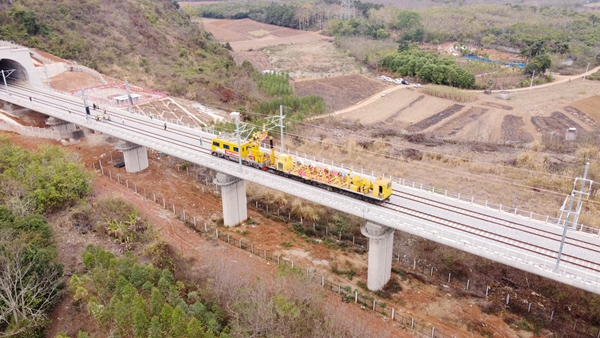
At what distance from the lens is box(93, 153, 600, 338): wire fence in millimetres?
30953

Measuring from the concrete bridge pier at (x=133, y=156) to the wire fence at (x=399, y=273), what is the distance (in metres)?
2.96

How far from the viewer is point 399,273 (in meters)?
36.7

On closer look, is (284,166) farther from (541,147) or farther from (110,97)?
(110,97)

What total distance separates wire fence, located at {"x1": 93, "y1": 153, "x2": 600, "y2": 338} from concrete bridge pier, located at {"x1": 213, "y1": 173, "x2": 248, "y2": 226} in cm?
197

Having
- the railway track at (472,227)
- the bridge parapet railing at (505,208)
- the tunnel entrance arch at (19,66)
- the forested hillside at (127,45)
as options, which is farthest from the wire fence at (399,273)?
the forested hillside at (127,45)

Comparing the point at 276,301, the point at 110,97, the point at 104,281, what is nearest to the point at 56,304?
the point at 104,281

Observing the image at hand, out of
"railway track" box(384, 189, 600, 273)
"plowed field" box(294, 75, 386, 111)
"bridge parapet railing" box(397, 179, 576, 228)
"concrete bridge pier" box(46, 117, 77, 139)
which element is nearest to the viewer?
"railway track" box(384, 189, 600, 273)

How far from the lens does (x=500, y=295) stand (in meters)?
34.0

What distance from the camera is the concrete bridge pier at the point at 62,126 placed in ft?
193

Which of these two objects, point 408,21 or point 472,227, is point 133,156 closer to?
point 472,227

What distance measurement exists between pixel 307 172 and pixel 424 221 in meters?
10.8

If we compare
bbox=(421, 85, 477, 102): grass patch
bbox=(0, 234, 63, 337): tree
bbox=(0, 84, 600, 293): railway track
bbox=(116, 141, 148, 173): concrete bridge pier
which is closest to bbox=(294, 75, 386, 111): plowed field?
bbox=(421, 85, 477, 102): grass patch

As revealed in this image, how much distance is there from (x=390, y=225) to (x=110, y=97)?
60.8 metres

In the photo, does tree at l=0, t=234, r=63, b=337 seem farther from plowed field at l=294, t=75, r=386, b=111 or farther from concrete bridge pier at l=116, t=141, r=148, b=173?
plowed field at l=294, t=75, r=386, b=111
